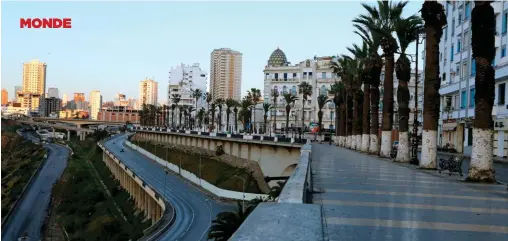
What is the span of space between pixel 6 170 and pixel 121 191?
4479cm

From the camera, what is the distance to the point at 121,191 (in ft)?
229

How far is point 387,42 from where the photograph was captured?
30.2 metres

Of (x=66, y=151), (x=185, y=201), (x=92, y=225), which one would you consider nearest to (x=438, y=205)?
(x=185, y=201)

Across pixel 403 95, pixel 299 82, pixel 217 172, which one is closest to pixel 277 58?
pixel 299 82

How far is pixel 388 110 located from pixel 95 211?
117 ft

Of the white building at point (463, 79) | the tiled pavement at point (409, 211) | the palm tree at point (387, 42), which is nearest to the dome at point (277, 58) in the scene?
the white building at point (463, 79)

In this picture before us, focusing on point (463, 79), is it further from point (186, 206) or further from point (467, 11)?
point (186, 206)

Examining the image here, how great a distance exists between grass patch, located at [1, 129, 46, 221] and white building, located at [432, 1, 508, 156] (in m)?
53.2

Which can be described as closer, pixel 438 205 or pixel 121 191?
pixel 438 205

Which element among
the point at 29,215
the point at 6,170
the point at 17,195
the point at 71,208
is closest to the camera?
the point at 71,208

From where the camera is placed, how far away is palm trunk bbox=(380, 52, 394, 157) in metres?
31.2

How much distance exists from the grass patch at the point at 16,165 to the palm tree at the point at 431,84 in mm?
56880

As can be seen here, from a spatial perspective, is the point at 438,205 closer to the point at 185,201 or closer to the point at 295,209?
the point at 295,209

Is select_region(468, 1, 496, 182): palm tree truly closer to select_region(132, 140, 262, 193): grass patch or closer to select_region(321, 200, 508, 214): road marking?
select_region(321, 200, 508, 214): road marking
